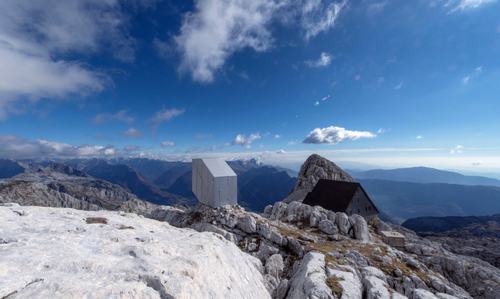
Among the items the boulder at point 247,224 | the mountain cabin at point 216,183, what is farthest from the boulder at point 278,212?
the boulder at point 247,224

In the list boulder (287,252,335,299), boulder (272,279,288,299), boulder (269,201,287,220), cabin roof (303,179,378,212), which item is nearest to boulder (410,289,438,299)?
boulder (287,252,335,299)

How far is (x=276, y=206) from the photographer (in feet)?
140

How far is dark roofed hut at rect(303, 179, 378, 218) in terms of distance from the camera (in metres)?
50.0

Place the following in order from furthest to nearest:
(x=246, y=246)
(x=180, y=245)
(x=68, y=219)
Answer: (x=246, y=246) < (x=68, y=219) < (x=180, y=245)

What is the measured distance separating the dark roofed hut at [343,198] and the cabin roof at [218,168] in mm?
29052

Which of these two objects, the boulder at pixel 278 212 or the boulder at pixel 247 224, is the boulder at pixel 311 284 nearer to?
the boulder at pixel 247 224

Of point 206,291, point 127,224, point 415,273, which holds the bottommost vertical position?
point 415,273

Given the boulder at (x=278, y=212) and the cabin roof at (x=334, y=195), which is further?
the cabin roof at (x=334, y=195)

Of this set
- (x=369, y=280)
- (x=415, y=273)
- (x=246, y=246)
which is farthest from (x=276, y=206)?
(x=369, y=280)

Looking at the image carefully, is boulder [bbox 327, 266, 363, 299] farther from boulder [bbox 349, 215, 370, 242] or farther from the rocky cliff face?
the rocky cliff face

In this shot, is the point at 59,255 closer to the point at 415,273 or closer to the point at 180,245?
the point at 180,245

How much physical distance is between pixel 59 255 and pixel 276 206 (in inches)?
1431

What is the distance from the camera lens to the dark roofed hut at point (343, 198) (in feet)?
164

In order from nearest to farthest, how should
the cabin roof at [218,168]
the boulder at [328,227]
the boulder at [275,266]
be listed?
the boulder at [275,266]
the cabin roof at [218,168]
the boulder at [328,227]
